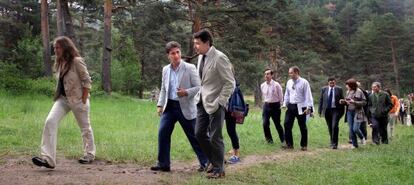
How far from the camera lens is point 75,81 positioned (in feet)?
23.4

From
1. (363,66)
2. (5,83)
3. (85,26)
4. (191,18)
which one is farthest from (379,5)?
(5,83)

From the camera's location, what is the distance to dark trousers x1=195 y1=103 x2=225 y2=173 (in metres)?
6.67

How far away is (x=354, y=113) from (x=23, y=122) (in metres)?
8.51

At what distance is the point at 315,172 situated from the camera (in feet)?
27.0

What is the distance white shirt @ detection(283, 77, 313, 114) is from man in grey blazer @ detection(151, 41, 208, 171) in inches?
178

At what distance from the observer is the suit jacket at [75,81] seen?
7098mm

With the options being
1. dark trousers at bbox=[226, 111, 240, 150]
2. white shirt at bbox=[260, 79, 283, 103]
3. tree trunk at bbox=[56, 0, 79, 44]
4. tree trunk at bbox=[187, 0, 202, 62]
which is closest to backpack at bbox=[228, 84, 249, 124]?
dark trousers at bbox=[226, 111, 240, 150]

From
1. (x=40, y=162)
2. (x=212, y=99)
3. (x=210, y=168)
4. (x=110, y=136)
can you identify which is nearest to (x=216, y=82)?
(x=212, y=99)

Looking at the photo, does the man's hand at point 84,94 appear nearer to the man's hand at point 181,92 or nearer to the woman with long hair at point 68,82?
the woman with long hair at point 68,82

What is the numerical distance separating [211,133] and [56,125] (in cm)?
216

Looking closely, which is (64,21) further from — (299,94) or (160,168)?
(160,168)

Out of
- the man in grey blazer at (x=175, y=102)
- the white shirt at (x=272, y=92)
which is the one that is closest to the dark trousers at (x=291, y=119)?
the white shirt at (x=272, y=92)

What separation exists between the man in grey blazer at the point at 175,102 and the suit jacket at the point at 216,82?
1.22 feet

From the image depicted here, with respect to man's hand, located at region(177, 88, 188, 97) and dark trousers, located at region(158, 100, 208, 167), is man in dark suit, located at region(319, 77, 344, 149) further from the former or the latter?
man's hand, located at region(177, 88, 188, 97)
